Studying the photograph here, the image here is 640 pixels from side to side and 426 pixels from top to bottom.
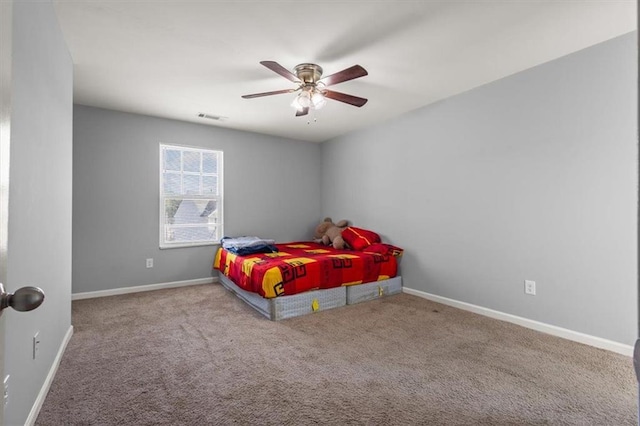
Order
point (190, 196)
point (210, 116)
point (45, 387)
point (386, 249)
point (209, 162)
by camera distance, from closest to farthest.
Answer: point (45, 387)
point (386, 249)
point (210, 116)
point (190, 196)
point (209, 162)

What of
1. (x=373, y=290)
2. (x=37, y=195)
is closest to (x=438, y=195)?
(x=373, y=290)

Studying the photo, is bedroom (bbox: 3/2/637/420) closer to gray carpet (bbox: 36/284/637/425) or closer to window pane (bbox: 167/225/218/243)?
window pane (bbox: 167/225/218/243)

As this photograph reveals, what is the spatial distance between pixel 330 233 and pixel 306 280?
168 cm

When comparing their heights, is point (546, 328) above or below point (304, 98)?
below

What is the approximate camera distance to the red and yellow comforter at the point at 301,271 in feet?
9.54

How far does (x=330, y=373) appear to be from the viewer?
1.94 m

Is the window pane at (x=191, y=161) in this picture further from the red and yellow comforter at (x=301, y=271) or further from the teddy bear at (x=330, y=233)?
the teddy bear at (x=330, y=233)

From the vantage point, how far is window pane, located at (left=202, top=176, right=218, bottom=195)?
14.6 ft

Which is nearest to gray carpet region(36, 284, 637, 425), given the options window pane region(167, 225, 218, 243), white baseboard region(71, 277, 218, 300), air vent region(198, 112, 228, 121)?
white baseboard region(71, 277, 218, 300)

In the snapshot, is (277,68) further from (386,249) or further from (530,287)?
(530,287)

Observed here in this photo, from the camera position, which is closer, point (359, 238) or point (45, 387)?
point (45, 387)

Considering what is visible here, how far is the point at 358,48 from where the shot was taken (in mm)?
2393

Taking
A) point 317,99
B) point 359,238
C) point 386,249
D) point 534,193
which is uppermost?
point 317,99

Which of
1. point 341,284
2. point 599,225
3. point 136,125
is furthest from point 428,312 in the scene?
point 136,125
